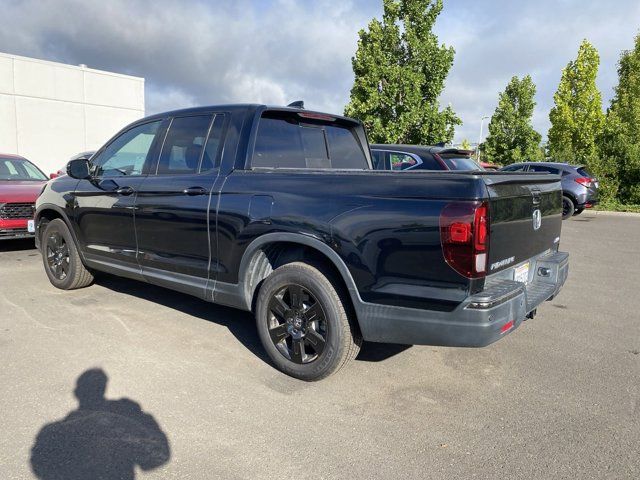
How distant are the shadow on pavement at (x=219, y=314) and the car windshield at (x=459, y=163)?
4343mm

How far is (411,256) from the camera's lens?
2.93m

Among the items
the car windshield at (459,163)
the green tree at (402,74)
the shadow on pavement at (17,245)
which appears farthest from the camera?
the green tree at (402,74)

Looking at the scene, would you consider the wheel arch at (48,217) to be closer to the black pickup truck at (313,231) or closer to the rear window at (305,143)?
the black pickup truck at (313,231)

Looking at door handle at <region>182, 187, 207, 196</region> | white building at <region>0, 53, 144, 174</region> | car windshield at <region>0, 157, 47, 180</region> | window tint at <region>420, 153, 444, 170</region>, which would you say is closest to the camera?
door handle at <region>182, 187, 207, 196</region>

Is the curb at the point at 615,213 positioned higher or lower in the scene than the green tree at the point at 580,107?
lower

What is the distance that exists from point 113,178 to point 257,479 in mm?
3353

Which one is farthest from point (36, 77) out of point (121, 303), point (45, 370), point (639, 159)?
point (639, 159)

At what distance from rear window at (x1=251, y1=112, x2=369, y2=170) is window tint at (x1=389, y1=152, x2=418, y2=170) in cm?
313

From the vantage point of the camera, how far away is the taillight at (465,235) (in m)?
2.77

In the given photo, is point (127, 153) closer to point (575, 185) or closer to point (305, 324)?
point (305, 324)

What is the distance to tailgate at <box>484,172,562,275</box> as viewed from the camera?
2971 mm

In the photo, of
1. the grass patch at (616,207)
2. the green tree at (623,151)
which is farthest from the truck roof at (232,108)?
the green tree at (623,151)

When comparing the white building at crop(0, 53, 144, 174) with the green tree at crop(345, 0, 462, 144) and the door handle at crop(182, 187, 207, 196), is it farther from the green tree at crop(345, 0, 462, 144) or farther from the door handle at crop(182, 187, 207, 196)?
the door handle at crop(182, 187, 207, 196)

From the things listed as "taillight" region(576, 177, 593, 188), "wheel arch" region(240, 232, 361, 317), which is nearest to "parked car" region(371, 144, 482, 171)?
"wheel arch" region(240, 232, 361, 317)
